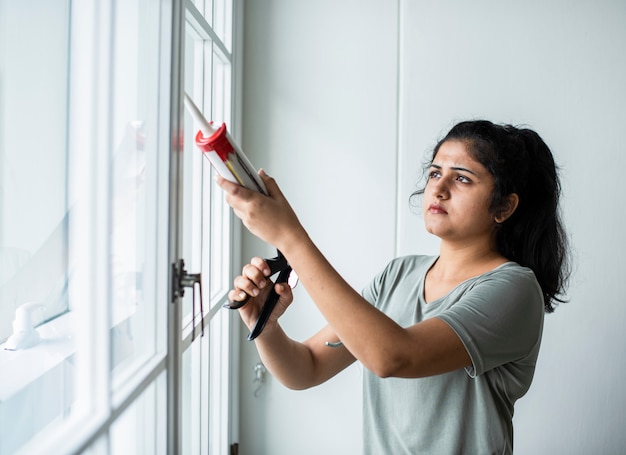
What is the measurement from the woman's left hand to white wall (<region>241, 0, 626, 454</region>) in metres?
1.01

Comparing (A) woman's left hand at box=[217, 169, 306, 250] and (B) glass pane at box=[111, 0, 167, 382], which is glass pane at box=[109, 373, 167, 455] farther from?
(A) woman's left hand at box=[217, 169, 306, 250]

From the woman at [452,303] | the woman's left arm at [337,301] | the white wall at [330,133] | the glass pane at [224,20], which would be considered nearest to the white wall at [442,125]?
the white wall at [330,133]

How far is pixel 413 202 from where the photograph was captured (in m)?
1.66

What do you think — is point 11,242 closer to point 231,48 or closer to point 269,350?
point 269,350

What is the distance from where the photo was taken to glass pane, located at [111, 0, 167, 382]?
0.69 m

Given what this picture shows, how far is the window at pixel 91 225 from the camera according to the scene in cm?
50

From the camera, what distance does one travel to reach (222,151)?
58 centimetres

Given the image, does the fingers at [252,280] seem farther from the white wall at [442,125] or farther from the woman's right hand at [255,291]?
the white wall at [442,125]

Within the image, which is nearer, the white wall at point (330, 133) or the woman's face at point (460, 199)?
the woman's face at point (460, 199)

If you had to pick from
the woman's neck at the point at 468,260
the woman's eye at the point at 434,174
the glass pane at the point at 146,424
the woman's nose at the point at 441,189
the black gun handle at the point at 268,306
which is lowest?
the glass pane at the point at 146,424

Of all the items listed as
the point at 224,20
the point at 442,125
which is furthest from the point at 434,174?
the point at 224,20

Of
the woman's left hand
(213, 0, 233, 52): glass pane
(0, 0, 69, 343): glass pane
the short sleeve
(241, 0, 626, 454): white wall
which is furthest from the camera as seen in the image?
(241, 0, 626, 454): white wall

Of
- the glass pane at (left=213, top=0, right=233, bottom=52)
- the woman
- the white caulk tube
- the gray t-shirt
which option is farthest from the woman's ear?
the glass pane at (left=213, top=0, right=233, bottom=52)

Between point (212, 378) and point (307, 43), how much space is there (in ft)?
3.56
